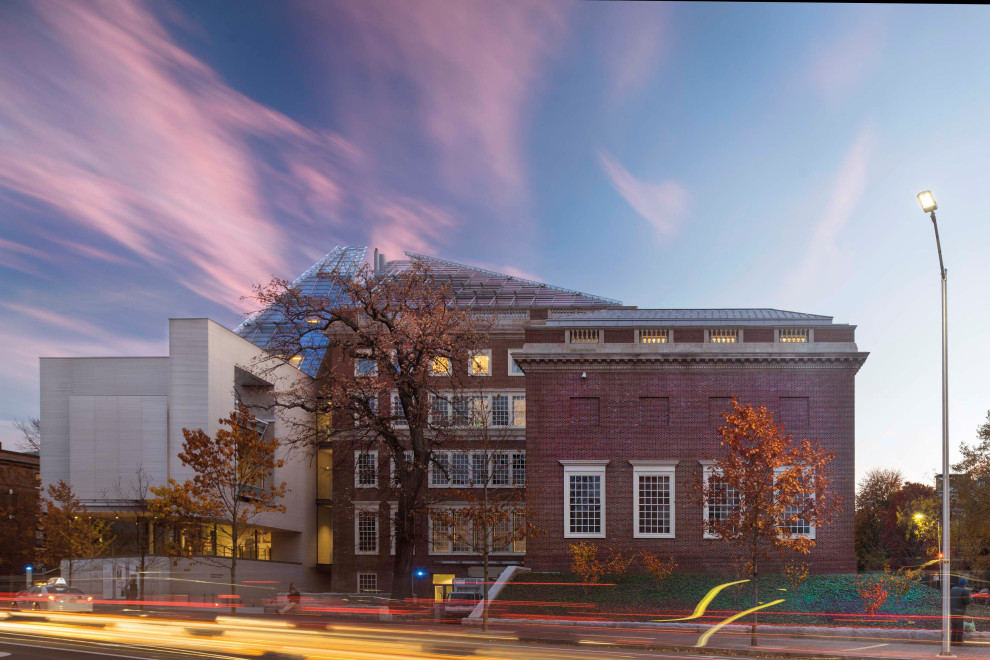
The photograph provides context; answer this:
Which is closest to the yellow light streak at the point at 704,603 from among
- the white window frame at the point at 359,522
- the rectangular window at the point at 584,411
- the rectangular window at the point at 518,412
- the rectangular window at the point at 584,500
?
the rectangular window at the point at 584,500

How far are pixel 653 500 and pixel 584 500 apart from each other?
3.58m

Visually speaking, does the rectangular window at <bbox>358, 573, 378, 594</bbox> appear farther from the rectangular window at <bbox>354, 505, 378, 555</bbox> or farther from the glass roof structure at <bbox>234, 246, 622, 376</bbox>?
the glass roof structure at <bbox>234, 246, 622, 376</bbox>

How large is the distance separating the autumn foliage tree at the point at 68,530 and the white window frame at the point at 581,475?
31095 millimetres

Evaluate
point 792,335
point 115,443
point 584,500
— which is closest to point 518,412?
point 584,500

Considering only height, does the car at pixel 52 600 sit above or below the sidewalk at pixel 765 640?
below

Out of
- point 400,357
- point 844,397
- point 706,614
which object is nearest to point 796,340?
point 844,397

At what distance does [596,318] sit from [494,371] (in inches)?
611

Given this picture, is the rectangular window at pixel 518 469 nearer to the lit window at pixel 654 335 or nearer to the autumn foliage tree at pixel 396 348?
the lit window at pixel 654 335

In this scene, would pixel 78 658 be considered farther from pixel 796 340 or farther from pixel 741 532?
pixel 796 340

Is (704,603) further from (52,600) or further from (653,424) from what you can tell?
(52,600)


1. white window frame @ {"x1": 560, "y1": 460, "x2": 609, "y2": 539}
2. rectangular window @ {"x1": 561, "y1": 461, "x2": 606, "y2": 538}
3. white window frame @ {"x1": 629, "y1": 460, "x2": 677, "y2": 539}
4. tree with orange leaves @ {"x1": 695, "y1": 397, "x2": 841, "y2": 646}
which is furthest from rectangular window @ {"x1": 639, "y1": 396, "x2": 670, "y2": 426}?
tree with orange leaves @ {"x1": 695, "y1": 397, "x2": 841, "y2": 646}

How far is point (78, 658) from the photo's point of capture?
766 inches

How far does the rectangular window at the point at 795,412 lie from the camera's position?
1770 inches

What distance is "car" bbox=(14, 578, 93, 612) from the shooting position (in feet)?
126
